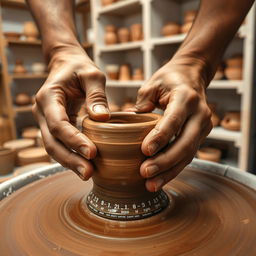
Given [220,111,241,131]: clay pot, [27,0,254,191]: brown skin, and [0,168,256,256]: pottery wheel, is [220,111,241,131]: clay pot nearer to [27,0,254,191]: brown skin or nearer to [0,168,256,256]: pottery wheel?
[27,0,254,191]: brown skin

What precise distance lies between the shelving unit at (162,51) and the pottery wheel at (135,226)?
3.96 ft

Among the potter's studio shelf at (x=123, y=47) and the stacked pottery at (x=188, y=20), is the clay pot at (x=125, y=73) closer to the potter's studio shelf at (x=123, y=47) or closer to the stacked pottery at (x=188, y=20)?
the potter's studio shelf at (x=123, y=47)

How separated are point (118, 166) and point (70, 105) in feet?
1.27

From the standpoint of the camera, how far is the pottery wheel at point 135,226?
0.51 meters

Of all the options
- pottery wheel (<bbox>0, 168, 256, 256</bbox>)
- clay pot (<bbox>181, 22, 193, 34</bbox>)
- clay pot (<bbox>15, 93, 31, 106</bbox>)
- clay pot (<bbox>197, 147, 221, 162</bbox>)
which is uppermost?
clay pot (<bbox>181, 22, 193, 34</bbox>)

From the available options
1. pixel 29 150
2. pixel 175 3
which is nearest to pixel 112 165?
pixel 29 150

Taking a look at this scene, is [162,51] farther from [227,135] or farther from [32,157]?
[32,157]

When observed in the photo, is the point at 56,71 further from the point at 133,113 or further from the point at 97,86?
the point at 133,113

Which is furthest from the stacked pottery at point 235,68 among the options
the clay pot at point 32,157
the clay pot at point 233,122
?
the clay pot at point 32,157

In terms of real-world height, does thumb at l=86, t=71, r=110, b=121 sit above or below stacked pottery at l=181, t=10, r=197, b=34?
below

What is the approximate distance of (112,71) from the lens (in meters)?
2.76

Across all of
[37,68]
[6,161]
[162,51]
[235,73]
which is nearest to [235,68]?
[235,73]

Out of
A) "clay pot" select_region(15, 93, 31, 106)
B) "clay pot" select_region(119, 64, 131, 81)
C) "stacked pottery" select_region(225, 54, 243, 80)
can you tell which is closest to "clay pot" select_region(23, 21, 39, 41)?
"clay pot" select_region(15, 93, 31, 106)

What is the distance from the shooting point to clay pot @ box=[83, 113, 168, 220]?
56 centimetres
